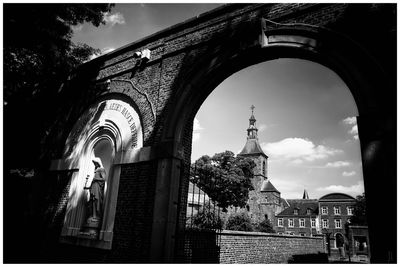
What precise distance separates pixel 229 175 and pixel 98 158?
95.1 feet

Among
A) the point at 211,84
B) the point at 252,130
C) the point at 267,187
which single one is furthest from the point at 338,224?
the point at 211,84

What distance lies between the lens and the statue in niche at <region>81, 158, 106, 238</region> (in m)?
6.97

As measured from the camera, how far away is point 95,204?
7.11 m

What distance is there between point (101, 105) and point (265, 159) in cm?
5078

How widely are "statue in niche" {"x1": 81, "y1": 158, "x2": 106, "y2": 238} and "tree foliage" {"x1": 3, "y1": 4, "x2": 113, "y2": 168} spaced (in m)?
3.28

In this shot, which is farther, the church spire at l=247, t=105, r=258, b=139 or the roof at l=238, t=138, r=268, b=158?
the church spire at l=247, t=105, r=258, b=139

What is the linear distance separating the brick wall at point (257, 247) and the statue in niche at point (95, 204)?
5204 millimetres

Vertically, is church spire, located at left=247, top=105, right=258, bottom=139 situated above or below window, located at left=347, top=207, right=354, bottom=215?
above

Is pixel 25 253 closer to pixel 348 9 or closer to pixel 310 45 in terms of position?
pixel 310 45

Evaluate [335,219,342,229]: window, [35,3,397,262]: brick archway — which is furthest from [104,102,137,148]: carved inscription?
[335,219,342,229]: window

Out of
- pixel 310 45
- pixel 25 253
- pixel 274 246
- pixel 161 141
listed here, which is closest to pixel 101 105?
pixel 161 141

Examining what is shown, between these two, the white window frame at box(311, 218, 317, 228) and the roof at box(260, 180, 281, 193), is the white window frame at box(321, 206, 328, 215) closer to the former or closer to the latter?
the white window frame at box(311, 218, 317, 228)

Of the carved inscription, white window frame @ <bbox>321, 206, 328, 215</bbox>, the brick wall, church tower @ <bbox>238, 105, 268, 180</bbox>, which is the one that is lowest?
the brick wall

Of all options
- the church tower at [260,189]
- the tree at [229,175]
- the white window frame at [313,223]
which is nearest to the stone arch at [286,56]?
the tree at [229,175]
